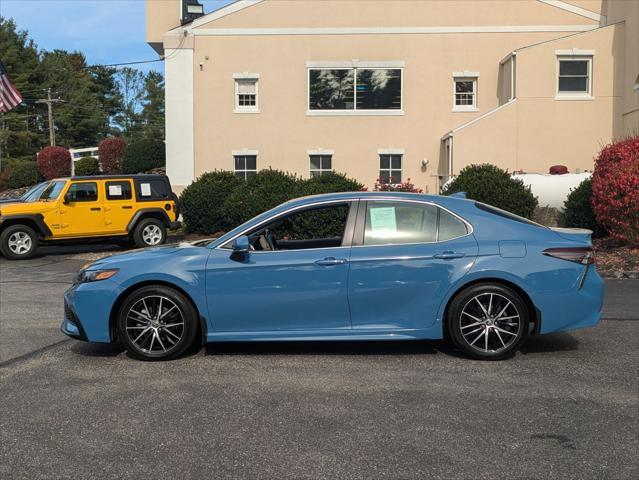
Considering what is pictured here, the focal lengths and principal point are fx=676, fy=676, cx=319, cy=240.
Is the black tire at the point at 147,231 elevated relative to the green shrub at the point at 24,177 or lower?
lower

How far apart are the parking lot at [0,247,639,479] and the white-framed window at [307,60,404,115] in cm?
1802

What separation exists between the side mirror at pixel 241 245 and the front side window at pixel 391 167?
60.9 feet

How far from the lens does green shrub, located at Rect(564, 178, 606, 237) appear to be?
14.6 m

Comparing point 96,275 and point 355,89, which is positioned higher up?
point 355,89

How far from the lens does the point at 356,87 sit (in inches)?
951

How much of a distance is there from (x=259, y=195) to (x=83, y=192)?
4.35 metres

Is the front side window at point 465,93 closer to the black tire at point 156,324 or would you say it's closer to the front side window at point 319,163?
the front side window at point 319,163

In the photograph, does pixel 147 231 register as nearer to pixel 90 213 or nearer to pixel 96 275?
pixel 90 213

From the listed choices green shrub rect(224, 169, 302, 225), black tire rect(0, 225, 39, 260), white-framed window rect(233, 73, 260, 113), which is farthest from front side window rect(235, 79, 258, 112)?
black tire rect(0, 225, 39, 260)

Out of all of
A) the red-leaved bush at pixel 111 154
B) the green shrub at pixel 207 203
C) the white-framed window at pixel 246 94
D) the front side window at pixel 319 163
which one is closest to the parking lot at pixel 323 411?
the green shrub at pixel 207 203

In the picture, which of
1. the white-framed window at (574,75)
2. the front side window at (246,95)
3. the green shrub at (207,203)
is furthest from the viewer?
the front side window at (246,95)

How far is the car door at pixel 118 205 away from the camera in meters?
16.7

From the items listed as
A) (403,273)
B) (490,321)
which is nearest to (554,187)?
(490,321)

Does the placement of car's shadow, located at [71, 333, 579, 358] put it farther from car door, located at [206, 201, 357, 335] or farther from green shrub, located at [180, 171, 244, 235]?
green shrub, located at [180, 171, 244, 235]
